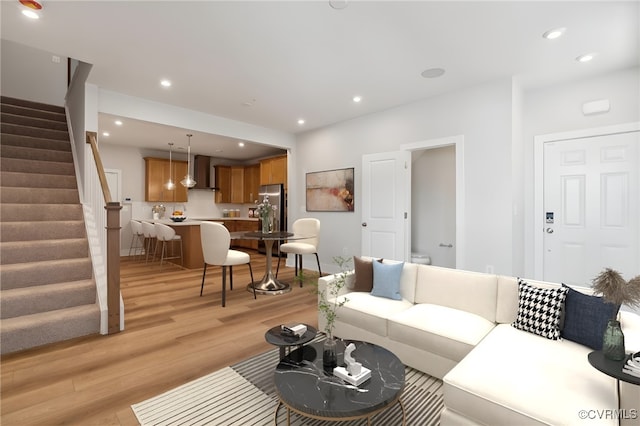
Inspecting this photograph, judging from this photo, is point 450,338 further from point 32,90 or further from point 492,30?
point 32,90

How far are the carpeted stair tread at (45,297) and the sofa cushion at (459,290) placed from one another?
335cm

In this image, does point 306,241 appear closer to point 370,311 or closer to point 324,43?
point 370,311

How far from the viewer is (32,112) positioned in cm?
482

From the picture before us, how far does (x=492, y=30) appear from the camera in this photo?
2.64m

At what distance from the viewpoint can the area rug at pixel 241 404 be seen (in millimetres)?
1724

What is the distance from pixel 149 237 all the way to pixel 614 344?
7.33m

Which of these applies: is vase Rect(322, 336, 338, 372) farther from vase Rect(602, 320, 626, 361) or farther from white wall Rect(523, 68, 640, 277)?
white wall Rect(523, 68, 640, 277)

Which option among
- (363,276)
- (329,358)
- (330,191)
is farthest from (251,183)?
(329,358)

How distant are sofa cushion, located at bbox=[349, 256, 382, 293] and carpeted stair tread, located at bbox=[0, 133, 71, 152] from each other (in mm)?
4837

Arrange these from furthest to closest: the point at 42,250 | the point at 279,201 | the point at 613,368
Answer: the point at 279,201
the point at 42,250
the point at 613,368

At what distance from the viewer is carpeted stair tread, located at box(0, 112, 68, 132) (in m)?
4.47

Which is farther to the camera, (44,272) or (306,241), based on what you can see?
(306,241)

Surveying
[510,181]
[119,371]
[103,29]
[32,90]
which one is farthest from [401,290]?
[32,90]

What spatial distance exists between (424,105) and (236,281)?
13.2ft
